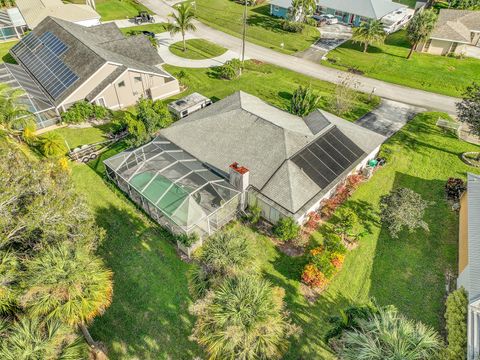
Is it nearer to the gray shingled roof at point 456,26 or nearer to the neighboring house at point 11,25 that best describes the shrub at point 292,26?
the gray shingled roof at point 456,26

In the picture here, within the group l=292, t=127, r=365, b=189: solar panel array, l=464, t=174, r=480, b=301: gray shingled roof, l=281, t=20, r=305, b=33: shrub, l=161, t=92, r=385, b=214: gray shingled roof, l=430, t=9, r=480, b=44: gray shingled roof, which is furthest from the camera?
l=281, t=20, r=305, b=33: shrub

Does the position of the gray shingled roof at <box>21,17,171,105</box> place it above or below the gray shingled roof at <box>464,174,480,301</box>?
above

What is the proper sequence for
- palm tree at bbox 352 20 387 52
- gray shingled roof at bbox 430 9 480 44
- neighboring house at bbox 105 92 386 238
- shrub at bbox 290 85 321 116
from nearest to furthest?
neighboring house at bbox 105 92 386 238
shrub at bbox 290 85 321 116
palm tree at bbox 352 20 387 52
gray shingled roof at bbox 430 9 480 44

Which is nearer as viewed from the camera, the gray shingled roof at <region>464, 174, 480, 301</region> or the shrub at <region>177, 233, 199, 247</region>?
the gray shingled roof at <region>464, 174, 480, 301</region>

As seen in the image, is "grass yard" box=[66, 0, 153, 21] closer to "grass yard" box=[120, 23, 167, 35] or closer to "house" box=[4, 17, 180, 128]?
"grass yard" box=[120, 23, 167, 35]

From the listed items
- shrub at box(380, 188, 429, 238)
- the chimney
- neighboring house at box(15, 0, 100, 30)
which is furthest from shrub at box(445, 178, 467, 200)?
neighboring house at box(15, 0, 100, 30)

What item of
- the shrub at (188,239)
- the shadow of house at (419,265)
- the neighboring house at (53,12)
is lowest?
the shadow of house at (419,265)

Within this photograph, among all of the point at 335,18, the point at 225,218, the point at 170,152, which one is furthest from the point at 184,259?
the point at 335,18

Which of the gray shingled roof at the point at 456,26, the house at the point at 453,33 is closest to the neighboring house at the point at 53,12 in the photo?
the house at the point at 453,33
